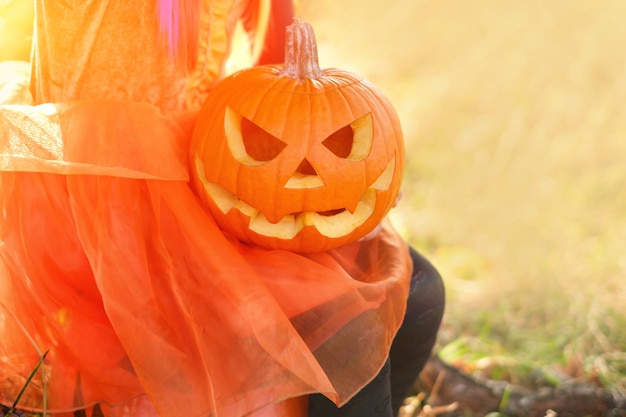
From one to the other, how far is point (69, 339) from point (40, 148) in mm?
354

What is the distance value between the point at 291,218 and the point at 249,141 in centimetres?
18

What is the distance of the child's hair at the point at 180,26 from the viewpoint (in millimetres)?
1546

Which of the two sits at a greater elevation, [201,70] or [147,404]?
[201,70]

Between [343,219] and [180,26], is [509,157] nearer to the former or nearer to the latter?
[343,219]

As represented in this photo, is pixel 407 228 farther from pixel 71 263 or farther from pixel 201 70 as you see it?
pixel 71 263

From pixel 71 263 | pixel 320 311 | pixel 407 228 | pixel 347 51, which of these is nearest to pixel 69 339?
pixel 71 263

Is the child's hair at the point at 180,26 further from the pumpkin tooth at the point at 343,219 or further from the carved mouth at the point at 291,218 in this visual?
the pumpkin tooth at the point at 343,219

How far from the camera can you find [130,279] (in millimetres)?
1429

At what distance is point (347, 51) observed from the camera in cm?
450

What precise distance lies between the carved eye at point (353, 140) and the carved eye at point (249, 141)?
11 centimetres

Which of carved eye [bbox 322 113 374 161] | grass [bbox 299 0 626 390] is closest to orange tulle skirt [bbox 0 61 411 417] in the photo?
carved eye [bbox 322 113 374 161]

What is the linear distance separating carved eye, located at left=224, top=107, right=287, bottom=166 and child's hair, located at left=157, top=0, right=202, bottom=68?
0.16 m

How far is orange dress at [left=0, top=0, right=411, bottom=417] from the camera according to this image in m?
1.41

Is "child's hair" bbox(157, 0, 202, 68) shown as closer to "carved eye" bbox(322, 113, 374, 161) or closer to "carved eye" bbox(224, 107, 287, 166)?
"carved eye" bbox(224, 107, 287, 166)
